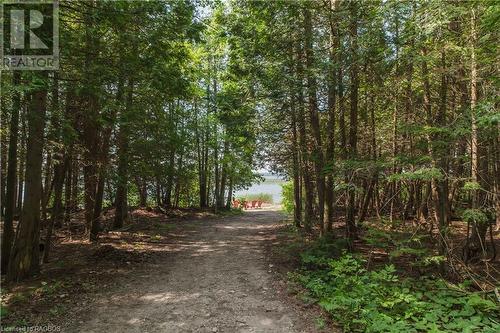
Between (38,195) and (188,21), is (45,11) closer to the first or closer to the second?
(188,21)

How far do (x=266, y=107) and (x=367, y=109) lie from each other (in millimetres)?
3831

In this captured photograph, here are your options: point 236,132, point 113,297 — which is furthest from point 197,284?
point 236,132

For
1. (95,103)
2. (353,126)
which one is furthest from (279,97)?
(95,103)

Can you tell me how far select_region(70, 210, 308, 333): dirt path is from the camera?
4.84 meters

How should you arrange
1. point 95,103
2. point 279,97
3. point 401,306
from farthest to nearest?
point 279,97
point 95,103
point 401,306

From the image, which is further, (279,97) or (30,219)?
(279,97)

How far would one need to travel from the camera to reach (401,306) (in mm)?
5480

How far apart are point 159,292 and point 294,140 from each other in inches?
305

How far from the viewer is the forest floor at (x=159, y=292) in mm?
4902

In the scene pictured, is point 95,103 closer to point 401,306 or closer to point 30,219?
point 30,219

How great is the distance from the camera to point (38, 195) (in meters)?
6.84

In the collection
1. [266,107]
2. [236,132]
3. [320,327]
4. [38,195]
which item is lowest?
[320,327]

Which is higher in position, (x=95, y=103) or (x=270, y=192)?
(x=95, y=103)

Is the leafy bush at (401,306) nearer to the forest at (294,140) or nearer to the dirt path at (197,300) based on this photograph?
the forest at (294,140)
